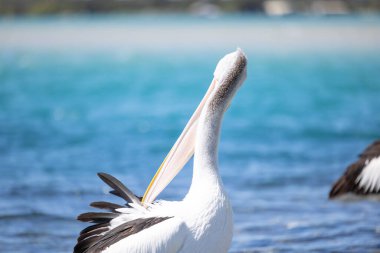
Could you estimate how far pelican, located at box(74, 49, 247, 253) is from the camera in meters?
3.56

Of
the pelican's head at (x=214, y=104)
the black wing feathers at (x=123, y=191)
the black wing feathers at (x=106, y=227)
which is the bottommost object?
the black wing feathers at (x=106, y=227)

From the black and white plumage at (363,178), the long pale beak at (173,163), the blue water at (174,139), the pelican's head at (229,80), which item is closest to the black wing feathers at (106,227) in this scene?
the long pale beak at (173,163)

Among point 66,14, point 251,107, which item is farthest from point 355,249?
point 66,14

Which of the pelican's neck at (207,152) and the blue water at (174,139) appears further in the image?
the blue water at (174,139)

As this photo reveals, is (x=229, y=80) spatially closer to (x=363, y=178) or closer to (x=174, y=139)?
(x=363, y=178)

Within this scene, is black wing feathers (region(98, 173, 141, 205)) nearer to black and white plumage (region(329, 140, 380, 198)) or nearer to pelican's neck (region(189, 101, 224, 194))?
pelican's neck (region(189, 101, 224, 194))

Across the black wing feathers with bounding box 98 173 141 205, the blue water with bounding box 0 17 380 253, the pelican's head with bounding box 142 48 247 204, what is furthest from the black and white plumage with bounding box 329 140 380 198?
the black wing feathers with bounding box 98 173 141 205

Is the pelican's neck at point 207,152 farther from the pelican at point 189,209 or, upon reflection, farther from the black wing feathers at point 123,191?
the black wing feathers at point 123,191

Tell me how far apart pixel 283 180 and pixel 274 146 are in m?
2.47

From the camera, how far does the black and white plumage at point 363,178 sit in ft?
19.0

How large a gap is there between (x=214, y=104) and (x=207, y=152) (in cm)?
26

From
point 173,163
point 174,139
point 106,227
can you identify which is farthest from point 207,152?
point 174,139

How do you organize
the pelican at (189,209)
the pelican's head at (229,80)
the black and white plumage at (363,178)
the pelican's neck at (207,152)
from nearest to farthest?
1. the pelican at (189,209)
2. the pelican's neck at (207,152)
3. the pelican's head at (229,80)
4. the black and white plumage at (363,178)

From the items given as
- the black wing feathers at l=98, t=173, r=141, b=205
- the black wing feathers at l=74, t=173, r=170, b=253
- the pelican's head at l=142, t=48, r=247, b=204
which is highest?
the pelican's head at l=142, t=48, r=247, b=204
